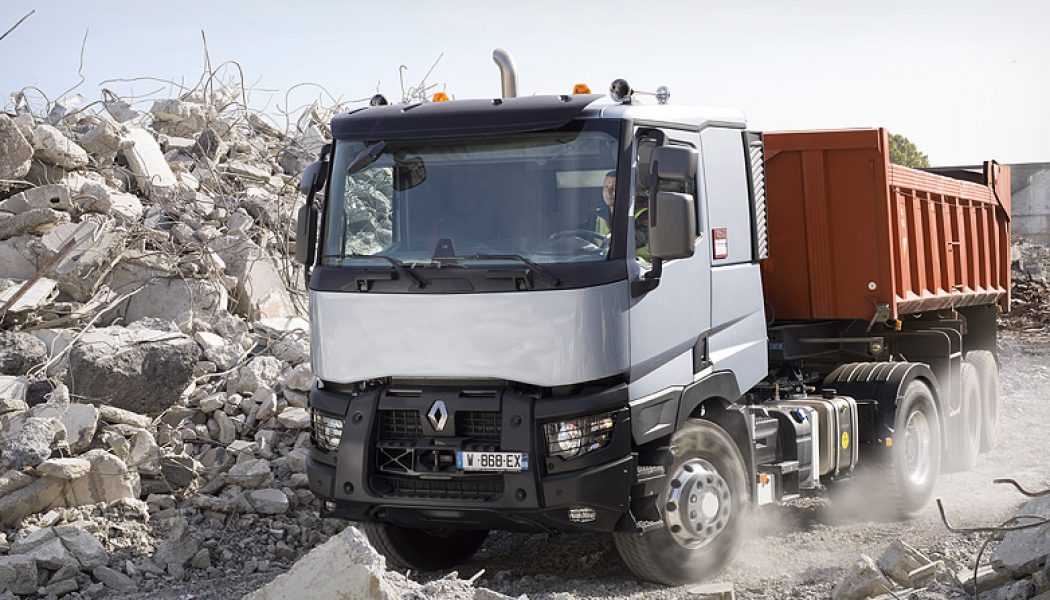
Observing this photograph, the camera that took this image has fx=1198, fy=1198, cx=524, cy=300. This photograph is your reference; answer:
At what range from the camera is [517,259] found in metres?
6.50

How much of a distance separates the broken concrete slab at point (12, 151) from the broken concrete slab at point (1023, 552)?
9719 millimetres

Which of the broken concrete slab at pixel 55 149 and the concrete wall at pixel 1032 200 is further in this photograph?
the concrete wall at pixel 1032 200

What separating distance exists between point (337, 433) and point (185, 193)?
23.6 feet

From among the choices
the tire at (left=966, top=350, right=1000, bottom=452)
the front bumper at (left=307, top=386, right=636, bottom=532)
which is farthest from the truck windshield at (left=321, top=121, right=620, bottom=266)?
the tire at (left=966, top=350, right=1000, bottom=452)

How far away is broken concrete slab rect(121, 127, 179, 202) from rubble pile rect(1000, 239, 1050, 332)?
14215 millimetres

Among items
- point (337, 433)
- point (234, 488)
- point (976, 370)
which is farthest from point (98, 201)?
point (976, 370)

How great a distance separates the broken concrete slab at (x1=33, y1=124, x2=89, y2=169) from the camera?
40.4ft

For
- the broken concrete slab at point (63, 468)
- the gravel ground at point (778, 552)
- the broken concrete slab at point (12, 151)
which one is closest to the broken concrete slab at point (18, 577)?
the gravel ground at point (778, 552)

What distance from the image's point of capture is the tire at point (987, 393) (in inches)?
478

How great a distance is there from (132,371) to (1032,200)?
3331cm

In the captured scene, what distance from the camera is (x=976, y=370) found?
1203 cm

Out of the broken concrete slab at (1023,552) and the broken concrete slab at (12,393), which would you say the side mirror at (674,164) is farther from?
the broken concrete slab at (12,393)

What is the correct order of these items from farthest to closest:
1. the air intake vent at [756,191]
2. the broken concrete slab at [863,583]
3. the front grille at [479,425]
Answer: the air intake vent at [756,191] < the front grille at [479,425] < the broken concrete slab at [863,583]

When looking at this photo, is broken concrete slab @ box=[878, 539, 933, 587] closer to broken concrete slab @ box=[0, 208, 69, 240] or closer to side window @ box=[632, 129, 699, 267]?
side window @ box=[632, 129, 699, 267]
